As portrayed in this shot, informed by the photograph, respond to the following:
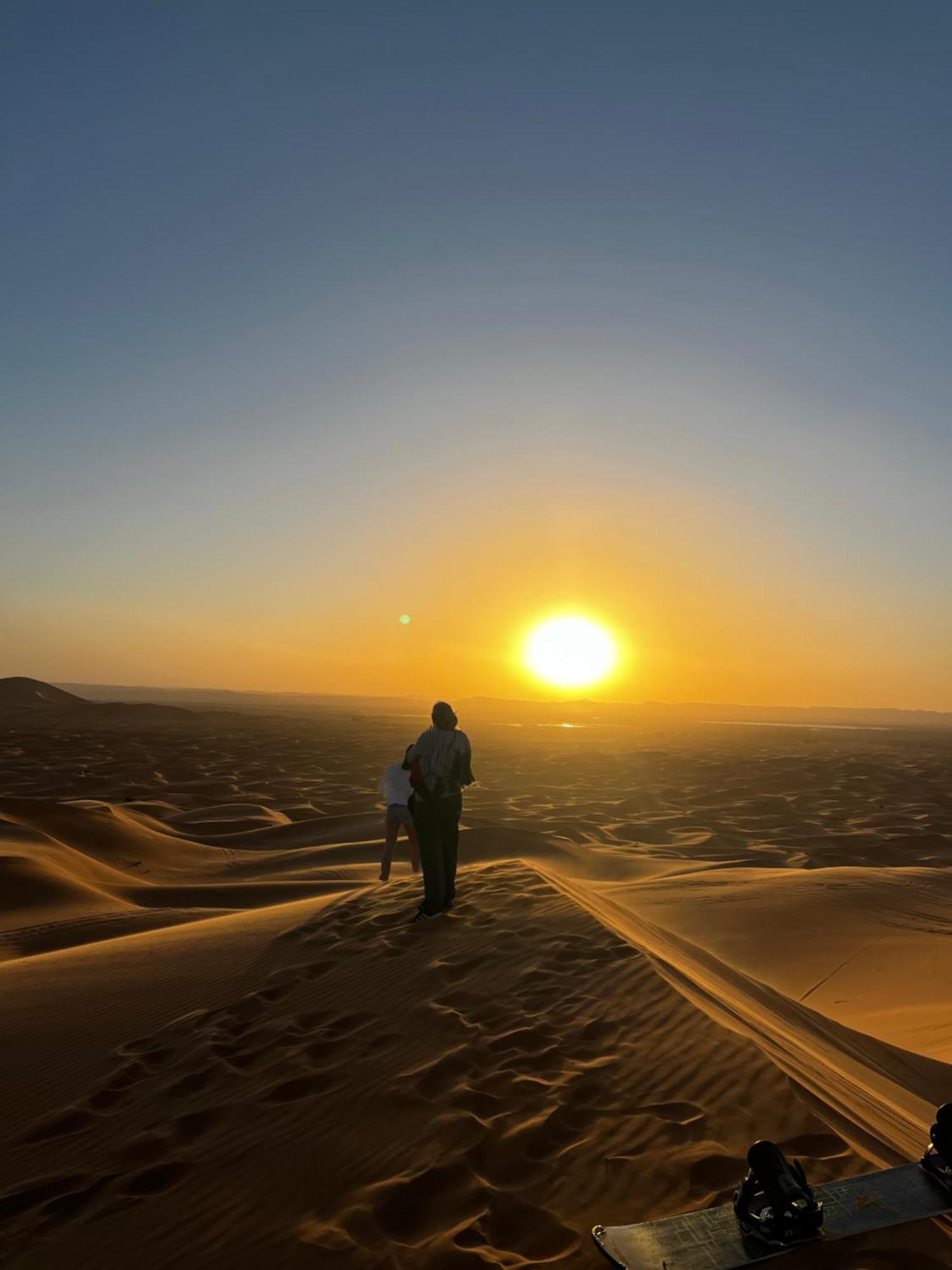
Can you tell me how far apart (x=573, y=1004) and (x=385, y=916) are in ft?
9.43

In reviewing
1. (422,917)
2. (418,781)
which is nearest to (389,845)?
(422,917)

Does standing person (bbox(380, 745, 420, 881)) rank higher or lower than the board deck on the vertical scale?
higher

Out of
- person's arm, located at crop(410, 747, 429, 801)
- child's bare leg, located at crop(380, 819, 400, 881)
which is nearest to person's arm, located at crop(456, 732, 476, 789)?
person's arm, located at crop(410, 747, 429, 801)

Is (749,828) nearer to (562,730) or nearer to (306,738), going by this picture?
(306,738)

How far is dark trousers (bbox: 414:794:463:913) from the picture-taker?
7.11 metres

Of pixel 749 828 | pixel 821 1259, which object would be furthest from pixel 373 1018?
pixel 749 828

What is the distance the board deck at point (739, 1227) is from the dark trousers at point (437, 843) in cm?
438

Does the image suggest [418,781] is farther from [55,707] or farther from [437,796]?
[55,707]

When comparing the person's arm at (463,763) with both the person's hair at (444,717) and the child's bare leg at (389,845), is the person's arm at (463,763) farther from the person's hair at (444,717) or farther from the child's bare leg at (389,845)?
the child's bare leg at (389,845)

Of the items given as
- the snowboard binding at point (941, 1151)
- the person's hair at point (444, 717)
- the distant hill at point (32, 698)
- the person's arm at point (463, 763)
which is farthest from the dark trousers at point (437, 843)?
the distant hill at point (32, 698)

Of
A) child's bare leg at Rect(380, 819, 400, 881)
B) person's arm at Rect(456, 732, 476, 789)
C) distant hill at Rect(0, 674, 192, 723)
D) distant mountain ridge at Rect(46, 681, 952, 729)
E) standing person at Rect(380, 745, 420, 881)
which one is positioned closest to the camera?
person's arm at Rect(456, 732, 476, 789)

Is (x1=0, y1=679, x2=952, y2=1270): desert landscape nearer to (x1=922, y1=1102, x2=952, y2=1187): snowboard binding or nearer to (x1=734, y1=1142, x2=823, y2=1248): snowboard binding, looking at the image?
(x1=734, y1=1142, x2=823, y2=1248): snowboard binding

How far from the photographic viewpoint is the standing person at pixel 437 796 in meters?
7.09

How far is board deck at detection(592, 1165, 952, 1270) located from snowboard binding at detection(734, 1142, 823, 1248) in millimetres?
37
